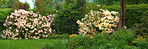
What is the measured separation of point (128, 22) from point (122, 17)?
11.2 feet

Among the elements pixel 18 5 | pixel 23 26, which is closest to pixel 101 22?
pixel 23 26

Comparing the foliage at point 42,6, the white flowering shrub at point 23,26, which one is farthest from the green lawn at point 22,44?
the foliage at point 42,6

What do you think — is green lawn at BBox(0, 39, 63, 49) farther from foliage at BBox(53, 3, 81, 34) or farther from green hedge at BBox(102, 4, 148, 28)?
green hedge at BBox(102, 4, 148, 28)

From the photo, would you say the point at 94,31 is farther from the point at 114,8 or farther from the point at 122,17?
the point at 114,8

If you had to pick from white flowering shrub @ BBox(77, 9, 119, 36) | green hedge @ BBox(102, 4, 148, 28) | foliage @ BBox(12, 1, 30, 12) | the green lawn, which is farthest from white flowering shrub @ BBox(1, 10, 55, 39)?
green hedge @ BBox(102, 4, 148, 28)

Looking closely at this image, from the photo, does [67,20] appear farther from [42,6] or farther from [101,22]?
[101,22]

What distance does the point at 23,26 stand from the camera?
10.0 m

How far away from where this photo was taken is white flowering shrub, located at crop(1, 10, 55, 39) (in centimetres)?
1002

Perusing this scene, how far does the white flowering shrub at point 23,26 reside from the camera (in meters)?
10.0

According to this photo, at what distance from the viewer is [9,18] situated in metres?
10.2

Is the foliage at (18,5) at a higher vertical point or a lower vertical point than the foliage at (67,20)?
higher

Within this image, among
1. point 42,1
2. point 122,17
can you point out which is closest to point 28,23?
point 42,1

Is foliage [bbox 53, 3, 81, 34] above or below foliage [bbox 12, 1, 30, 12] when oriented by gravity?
below

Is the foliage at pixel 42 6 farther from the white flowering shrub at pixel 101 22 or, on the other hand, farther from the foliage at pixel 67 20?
the white flowering shrub at pixel 101 22
